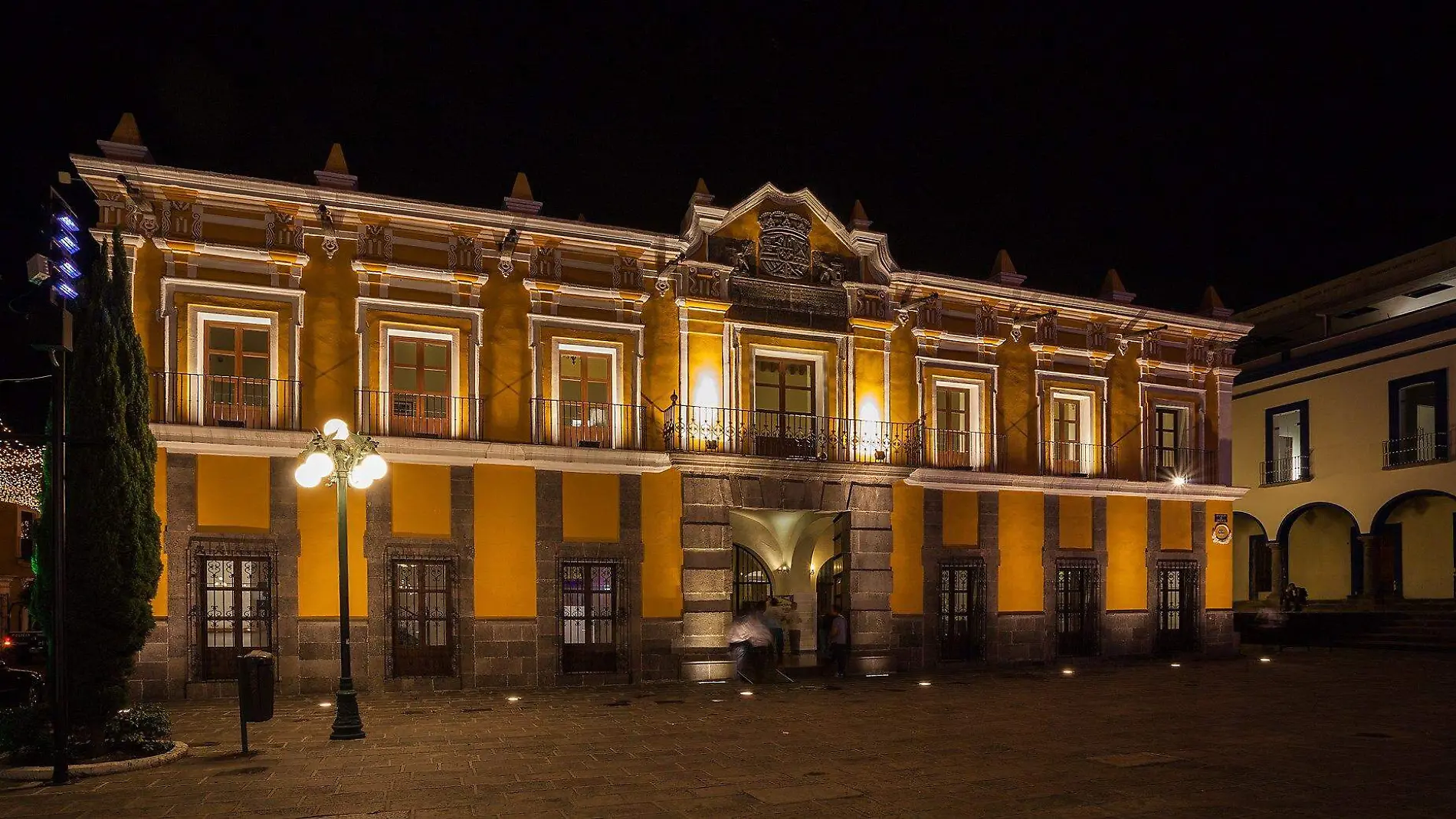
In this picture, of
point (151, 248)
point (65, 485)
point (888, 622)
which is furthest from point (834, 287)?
point (65, 485)

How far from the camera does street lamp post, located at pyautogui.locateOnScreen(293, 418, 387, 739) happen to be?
42.3 feet

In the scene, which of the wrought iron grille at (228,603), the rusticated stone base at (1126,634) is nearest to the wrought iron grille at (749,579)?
the rusticated stone base at (1126,634)

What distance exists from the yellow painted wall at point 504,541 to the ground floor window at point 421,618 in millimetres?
545

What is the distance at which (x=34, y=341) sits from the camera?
10.8 m

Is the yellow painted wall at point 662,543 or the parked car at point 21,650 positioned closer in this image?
the yellow painted wall at point 662,543

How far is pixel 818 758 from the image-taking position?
11.7 metres

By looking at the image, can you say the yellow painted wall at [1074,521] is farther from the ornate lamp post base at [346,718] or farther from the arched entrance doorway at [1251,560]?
the ornate lamp post base at [346,718]

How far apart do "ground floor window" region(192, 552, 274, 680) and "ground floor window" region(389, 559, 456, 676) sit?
190 centimetres

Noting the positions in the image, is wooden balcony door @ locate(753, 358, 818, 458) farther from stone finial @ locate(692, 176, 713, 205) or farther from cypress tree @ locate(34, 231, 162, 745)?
cypress tree @ locate(34, 231, 162, 745)

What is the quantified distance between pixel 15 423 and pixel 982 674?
2376 cm

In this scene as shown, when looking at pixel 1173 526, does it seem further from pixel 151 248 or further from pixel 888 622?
pixel 151 248

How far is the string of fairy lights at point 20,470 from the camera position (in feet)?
84.1

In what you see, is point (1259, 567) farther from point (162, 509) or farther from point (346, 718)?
point (162, 509)

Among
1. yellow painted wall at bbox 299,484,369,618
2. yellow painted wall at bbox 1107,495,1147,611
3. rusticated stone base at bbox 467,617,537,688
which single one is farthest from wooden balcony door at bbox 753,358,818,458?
yellow painted wall at bbox 1107,495,1147,611
